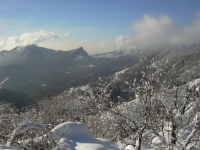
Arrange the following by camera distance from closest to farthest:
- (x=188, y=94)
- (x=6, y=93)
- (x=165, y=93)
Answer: (x=188, y=94)
(x=165, y=93)
(x=6, y=93)

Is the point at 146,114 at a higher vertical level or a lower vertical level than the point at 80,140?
higher

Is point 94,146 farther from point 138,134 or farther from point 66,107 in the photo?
point 66,107

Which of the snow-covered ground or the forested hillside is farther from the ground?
the forested hillside

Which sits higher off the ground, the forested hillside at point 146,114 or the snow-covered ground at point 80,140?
the forested hillside at point 146,114

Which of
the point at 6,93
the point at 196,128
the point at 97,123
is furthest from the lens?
the point at 6,93

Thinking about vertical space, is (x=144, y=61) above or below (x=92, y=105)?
above

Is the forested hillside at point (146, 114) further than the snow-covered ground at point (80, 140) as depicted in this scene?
No

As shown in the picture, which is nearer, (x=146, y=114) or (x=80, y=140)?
(x=146, y=114)

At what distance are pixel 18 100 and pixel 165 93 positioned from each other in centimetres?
11832

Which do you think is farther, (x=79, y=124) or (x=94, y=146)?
(x=79, y=124)

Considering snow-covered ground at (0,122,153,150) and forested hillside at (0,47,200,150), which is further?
snow-covered ground at (0,122,153,150)

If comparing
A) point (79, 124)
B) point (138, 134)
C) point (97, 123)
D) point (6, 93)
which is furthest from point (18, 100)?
point (138, 134)

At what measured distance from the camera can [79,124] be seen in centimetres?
1348

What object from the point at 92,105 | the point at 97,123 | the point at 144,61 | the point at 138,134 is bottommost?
the point at 97,123
